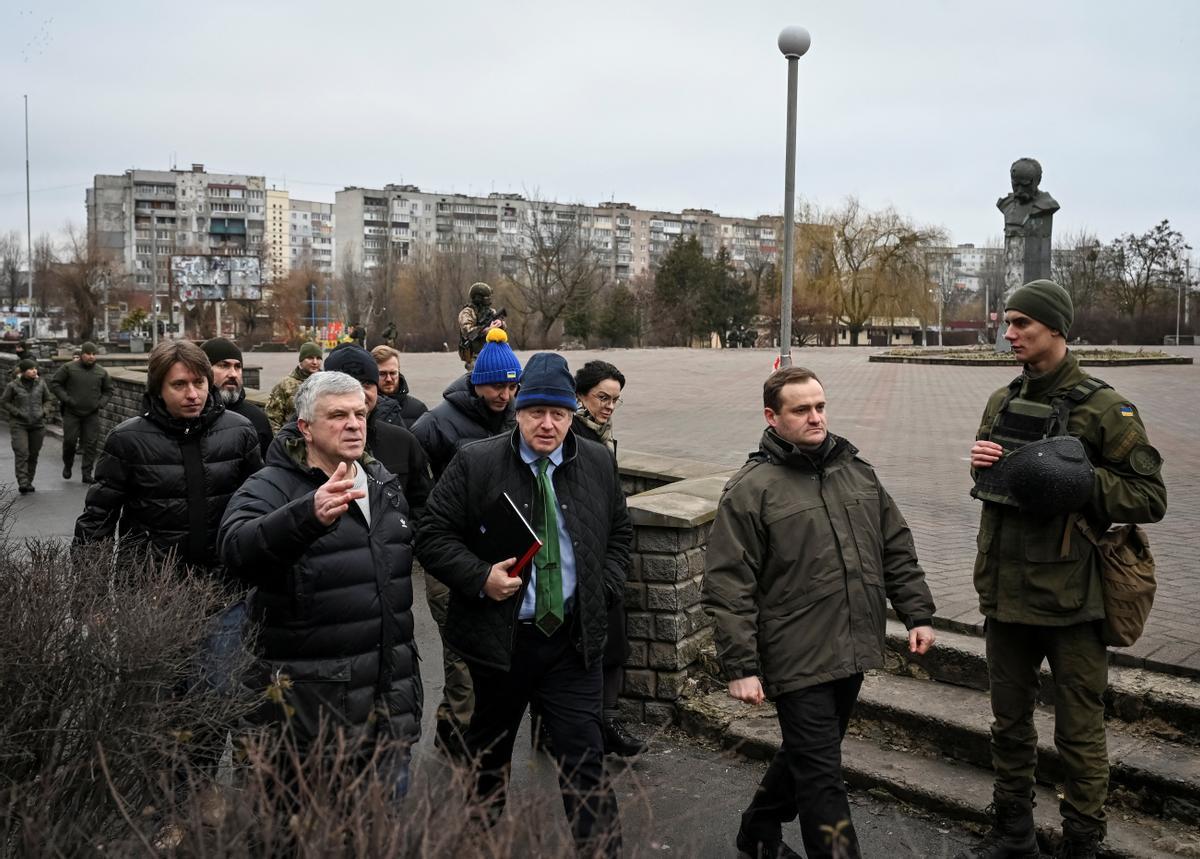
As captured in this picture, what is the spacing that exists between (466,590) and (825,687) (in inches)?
50.3

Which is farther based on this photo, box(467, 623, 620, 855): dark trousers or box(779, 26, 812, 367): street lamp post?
box(779, 26, 812, 367): street lamp post

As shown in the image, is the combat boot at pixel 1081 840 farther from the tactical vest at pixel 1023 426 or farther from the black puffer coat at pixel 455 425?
the black puffer coat at pixel 455 425

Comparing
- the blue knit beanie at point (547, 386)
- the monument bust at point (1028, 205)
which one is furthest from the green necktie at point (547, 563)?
the monument bust at point (1028, 205)

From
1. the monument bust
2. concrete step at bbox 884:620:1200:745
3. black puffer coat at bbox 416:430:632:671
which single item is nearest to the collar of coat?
black puffer coat at bbox 416:430:632:671

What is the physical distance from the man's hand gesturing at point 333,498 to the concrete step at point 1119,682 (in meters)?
3.26

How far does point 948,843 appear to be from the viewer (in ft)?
14.2

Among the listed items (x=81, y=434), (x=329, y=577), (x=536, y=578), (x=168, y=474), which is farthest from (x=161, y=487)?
(x=81, y=434)

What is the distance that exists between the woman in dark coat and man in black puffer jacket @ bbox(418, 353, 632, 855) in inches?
46.1

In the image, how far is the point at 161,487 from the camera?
4.52 m

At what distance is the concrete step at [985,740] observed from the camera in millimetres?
4234

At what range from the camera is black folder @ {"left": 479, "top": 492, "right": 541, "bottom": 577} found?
3799 millimetres

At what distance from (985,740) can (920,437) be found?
11.4 m

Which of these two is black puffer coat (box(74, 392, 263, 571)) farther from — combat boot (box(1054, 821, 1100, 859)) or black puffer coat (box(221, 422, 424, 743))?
combat boot (box(1054, 821, 1100, 859))

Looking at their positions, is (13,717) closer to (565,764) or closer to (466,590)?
(466,590)
